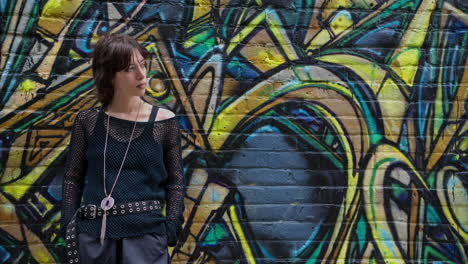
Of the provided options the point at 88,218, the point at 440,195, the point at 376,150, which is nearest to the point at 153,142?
the point at 88,218

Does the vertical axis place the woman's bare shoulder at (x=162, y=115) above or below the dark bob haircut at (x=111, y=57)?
below

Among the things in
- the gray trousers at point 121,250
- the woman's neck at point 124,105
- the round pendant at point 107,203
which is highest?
the woman's neck at point 124,105

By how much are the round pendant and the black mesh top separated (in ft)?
0.08

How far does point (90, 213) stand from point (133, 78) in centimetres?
63

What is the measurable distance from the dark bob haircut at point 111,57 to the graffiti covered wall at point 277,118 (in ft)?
3.17

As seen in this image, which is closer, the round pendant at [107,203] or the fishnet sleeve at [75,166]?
the round pendant at [107,203]

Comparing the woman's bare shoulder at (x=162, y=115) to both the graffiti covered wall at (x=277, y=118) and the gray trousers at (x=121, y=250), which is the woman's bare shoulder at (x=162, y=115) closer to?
the gray trousers at (x=121, y=250)

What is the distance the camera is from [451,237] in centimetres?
374

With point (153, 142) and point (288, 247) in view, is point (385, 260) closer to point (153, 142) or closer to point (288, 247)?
point (288, 247)

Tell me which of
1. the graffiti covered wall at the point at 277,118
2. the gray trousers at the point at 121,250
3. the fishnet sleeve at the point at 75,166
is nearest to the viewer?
the gray trousers at the point at 121,250

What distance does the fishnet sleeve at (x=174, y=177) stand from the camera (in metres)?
2.70

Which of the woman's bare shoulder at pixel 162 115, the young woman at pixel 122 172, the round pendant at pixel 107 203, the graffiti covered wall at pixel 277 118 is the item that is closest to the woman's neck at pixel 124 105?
the young woman at pixel 122 172

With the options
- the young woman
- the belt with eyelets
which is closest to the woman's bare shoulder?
the young woman

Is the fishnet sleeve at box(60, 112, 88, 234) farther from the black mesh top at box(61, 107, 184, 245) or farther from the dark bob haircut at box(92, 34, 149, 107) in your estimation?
the dark bob haircut at box(92, 34, 149, 107)
